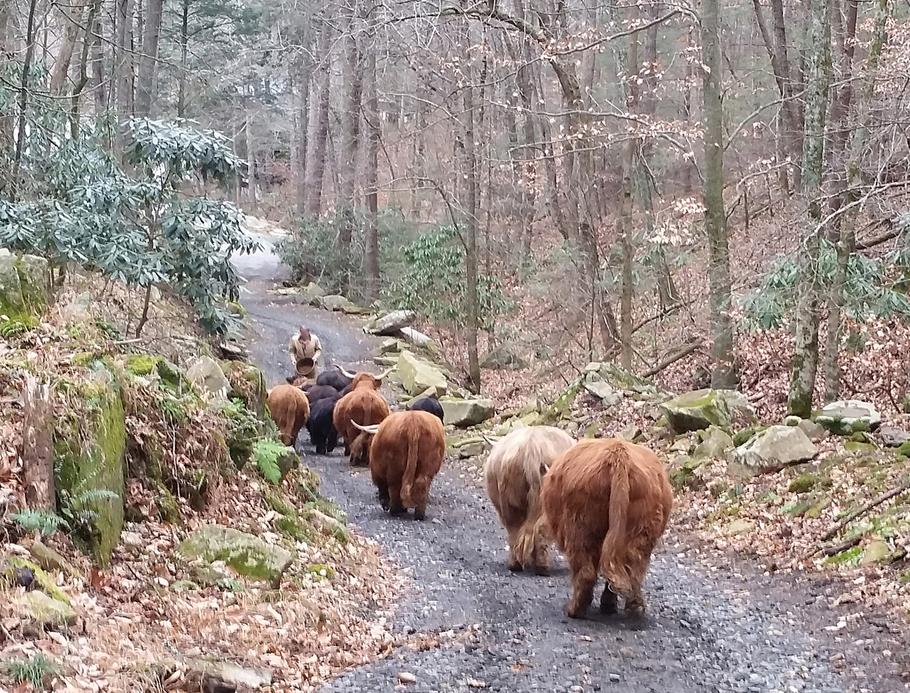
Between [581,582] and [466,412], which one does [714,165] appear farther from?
[581,582]

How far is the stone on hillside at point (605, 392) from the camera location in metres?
16.6

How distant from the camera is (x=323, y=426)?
1648cm

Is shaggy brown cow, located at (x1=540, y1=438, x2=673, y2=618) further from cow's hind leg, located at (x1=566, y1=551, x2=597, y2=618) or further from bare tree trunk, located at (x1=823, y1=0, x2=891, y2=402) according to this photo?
bare tree trunk, located at (x1=823, y1=0, x2=891, y2=402)

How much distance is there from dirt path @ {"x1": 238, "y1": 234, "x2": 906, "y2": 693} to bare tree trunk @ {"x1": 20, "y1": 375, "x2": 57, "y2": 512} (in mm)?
2176

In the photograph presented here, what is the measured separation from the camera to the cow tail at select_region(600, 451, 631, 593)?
6914 mm

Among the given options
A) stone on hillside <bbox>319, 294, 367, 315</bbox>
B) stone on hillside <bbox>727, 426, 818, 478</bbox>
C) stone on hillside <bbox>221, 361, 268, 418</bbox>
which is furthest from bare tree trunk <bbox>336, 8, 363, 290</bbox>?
stone on hillside <bbox>727, 426, 818, 478</bbox>

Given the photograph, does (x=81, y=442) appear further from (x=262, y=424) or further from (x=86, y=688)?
(x=262, y=424)

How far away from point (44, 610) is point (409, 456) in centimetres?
639

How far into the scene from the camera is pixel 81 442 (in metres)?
6.71

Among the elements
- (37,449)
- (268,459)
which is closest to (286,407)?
(268,459)

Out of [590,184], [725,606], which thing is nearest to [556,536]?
[725,606]

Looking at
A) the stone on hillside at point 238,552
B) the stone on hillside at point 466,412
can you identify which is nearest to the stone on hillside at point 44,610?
the stone on hillside at point 238,552

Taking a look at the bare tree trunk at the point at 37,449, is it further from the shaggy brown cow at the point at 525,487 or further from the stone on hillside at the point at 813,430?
the stone on hillside at the point at 813,430

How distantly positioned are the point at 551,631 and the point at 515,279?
25.7 m
